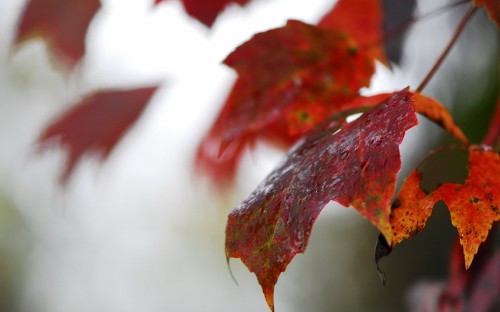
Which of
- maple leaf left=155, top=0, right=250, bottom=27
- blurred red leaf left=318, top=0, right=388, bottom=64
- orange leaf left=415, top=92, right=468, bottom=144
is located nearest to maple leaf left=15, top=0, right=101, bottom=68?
maple leaf left=155, top=0, right=250, bottom=27

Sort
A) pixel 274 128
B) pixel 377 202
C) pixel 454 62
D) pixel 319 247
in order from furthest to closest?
pixel 319 247 → pixel 454 62 → pixel 274 128 → pixel 377 202

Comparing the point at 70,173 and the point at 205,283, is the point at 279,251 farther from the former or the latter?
the point at 205,283

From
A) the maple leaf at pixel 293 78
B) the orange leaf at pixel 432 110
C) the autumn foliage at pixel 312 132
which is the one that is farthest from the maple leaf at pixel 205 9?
the orange leaf at pixel 432 110

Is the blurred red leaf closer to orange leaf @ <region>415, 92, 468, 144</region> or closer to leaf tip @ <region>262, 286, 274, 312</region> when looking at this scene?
orange leaf @ <region>415, 92, 468, 144</region>

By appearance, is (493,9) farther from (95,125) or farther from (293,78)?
(95,125)

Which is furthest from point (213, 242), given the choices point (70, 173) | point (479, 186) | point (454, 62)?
point (479, 186)

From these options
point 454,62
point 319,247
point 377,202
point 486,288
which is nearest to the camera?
point 377,202
